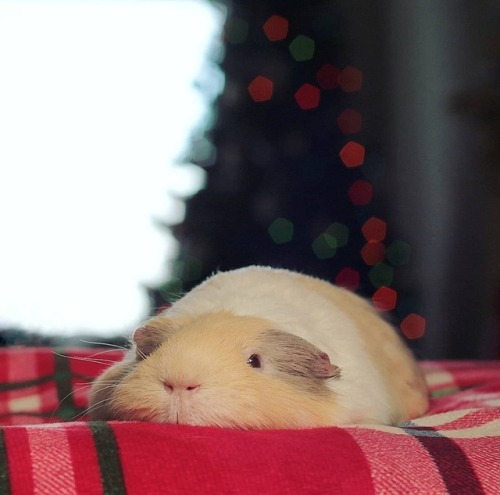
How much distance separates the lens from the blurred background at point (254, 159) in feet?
11.2

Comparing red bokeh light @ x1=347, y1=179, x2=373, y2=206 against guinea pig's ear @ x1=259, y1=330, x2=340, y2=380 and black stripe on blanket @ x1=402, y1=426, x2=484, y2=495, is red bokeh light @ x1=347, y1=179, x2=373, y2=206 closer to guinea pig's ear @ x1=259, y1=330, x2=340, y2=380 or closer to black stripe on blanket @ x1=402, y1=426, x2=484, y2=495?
guinea pig's ear @ x1=259, y1=330, x2=340, y2=380

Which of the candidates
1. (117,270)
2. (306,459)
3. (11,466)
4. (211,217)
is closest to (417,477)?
(306,459)

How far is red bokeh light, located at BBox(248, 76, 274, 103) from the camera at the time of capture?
3.57 meters

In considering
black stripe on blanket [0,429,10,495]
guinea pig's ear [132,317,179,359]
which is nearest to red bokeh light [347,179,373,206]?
guinea pig's ear [132,317,179,359]

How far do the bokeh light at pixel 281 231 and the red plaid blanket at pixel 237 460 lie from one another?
2.26 metres

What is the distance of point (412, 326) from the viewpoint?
3.77 metres

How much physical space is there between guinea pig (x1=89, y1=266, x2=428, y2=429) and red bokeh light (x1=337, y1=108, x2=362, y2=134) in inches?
82.7

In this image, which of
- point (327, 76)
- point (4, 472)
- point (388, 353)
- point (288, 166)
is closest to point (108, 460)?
point (4, 472)

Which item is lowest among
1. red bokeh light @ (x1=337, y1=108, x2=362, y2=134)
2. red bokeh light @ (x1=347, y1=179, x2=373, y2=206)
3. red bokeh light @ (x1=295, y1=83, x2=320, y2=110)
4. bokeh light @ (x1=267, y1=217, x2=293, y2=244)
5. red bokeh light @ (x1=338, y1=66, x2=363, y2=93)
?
bokeh light @ (x1=267, y1=217, x2=293, y2=244)

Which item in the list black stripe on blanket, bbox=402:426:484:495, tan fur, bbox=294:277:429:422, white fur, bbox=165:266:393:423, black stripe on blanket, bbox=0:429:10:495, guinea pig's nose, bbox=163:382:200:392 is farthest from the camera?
tan fur, bbox=294:277:429:422

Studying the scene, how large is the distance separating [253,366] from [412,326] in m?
2.64

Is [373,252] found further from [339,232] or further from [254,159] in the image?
[254,159]

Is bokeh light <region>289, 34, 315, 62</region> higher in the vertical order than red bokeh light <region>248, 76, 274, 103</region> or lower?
Answer: higher

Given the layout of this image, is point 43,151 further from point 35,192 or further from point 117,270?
point 117,270
